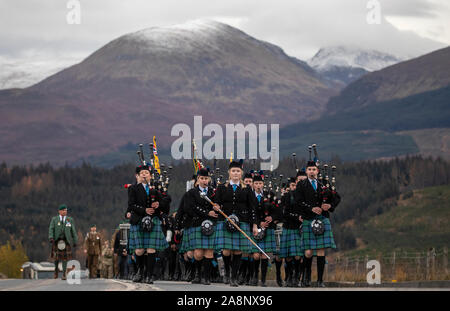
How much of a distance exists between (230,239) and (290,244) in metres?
2.32

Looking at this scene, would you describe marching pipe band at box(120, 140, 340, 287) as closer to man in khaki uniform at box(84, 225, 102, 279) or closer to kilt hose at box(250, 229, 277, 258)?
kilt hose at box(250, 229, 277, 258)

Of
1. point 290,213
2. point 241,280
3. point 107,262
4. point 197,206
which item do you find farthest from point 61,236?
point 107,262

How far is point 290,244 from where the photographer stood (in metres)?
23.1

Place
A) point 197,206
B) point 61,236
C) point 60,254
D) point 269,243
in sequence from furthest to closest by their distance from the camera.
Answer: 1. point 61,236
2. point 60,254
3. point 269,243
4. point 197,206

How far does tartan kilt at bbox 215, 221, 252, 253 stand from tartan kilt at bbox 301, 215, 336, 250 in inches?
49.6

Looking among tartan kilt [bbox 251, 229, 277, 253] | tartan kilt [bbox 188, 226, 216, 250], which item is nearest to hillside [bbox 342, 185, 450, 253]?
tartan kilt [bbox 251, 229, 277, 253]

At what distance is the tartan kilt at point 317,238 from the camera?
21.1 m

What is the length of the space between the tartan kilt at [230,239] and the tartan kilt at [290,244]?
162cm

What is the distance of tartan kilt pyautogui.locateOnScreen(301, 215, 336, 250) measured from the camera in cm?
2114

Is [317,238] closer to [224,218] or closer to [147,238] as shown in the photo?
[224,218]
